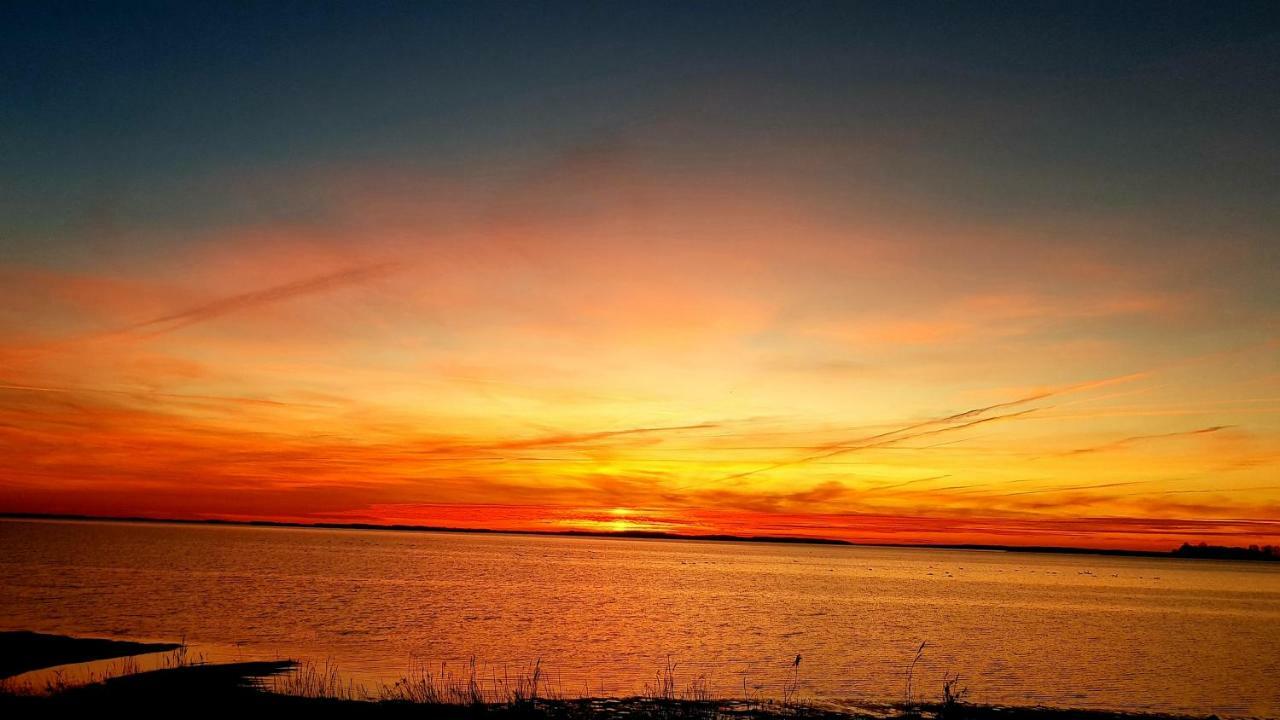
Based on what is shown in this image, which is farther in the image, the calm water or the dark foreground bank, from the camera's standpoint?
the calm water

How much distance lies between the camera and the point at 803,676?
153 feet

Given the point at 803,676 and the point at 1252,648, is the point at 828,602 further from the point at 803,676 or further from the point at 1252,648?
the point at 803,676

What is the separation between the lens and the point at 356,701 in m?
31.7

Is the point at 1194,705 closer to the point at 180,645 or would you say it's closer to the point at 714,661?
the point at 714,661

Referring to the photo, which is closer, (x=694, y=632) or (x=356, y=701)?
(x=356, y=701)

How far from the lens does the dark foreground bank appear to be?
96.0ft

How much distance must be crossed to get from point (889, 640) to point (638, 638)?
19.7 m

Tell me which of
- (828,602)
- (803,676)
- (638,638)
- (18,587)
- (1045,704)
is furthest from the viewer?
(828,602)

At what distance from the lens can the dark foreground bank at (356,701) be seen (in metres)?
29.2

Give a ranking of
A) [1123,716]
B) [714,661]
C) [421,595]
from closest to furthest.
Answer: [1123,716] → [714,661] → [421,595]

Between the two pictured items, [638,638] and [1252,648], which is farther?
[1252,648]

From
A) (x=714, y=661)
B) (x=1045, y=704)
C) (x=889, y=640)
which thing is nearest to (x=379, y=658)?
(x=714, y=661)

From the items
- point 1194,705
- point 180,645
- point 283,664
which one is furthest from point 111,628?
point 1194,705

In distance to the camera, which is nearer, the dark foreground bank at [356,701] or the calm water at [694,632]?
the dark foreground bank at [356,701]
